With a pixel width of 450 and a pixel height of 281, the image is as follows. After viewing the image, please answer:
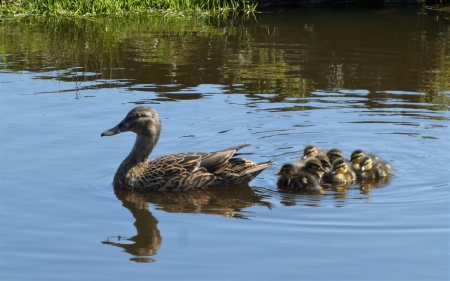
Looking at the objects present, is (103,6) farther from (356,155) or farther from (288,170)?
(288,170)

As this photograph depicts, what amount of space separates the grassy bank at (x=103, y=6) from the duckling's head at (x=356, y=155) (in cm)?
864

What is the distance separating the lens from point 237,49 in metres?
13.1

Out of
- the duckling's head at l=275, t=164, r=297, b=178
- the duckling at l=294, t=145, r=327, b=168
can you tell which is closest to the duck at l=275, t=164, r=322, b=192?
the duckling's head at l=275, t=164, r=297, b=178

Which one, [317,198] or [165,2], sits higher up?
[165,2]

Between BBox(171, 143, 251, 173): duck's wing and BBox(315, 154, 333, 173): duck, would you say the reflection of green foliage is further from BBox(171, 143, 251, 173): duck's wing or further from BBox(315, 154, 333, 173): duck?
BBox(171, 143, 251, 173): duck's wing

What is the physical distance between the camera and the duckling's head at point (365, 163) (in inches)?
300

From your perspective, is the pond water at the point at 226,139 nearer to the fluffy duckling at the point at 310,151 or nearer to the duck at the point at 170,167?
the duck at the point at 170,167

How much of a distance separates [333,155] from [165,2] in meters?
8.97

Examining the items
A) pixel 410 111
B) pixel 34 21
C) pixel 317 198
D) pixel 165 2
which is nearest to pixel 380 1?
pixel 165 2

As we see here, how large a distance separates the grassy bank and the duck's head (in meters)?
8.28

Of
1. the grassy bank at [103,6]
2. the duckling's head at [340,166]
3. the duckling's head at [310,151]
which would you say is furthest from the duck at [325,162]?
the grassy bank at [103,6]

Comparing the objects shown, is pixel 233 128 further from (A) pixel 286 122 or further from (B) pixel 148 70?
(B) pixel 148 70

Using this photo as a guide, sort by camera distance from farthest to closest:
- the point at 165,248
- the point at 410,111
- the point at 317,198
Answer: the point at 410,111
the point at 317,198
the point at 165,248

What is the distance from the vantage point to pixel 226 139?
855 cm
